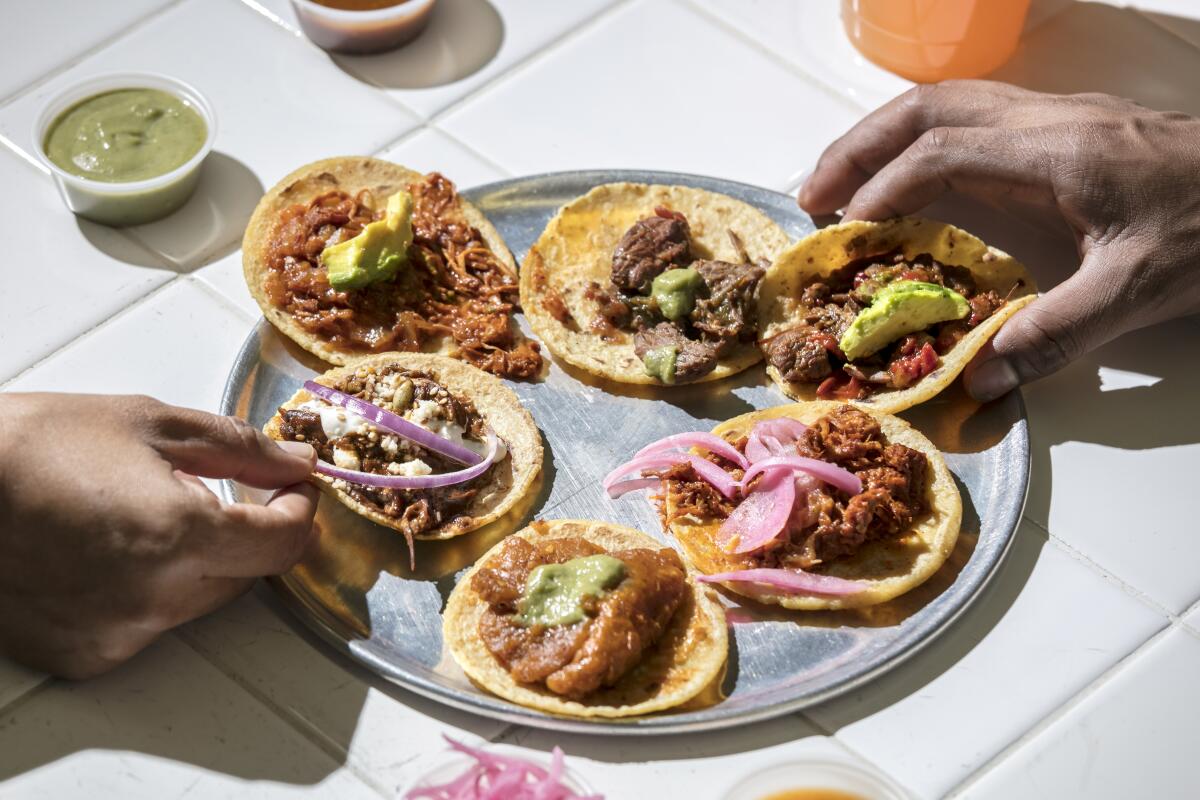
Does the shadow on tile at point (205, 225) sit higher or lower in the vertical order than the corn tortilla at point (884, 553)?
lower

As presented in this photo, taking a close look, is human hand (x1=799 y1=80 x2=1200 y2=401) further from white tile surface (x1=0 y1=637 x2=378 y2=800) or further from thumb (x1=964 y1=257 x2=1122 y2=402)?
white tile surface (x1=0 y1=637 x2=378 y2=800)

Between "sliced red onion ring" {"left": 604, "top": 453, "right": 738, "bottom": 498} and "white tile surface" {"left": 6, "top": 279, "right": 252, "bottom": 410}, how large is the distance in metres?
1.29

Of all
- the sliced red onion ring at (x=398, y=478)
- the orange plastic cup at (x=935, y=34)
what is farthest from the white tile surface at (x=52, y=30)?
the orange plastic cup at (x=935, y=34)

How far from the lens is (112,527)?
10.1ft

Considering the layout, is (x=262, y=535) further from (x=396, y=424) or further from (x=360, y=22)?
(x=360, y=22)

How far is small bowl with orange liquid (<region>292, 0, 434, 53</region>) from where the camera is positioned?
5.06 metres

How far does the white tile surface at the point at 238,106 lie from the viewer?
15.1ft

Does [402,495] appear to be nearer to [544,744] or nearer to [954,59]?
[544,744]

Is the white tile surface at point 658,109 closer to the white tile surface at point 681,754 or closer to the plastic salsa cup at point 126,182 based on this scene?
the plastic salsa cup at point 126,182

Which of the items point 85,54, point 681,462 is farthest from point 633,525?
point 85,54

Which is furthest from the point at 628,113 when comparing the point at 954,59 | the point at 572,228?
the point at 954,59

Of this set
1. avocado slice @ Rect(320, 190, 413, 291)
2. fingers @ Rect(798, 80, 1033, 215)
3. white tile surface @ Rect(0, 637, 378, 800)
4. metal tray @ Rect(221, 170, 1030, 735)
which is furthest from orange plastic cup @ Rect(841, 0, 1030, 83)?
white tile surface @ Rect(0, 637, 378, 800)

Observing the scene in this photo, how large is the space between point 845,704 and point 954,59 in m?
2.89

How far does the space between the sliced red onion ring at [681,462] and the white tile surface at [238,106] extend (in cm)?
173
